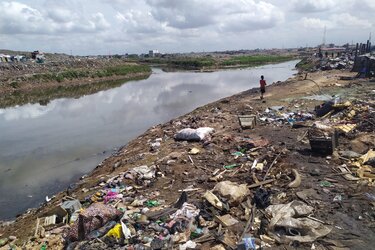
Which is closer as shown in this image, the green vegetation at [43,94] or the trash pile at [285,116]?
the trash pile at [285,116]

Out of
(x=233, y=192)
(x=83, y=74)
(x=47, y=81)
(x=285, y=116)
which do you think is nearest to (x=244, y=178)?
(x=233, y=192)

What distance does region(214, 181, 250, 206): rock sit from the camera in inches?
230

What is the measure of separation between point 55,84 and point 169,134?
30223mm

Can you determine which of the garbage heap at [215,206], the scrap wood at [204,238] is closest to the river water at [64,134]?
the garbage heap at [215,206]

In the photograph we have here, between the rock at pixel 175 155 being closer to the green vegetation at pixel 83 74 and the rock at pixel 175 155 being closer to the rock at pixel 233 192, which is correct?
the rock at pixel 233 192

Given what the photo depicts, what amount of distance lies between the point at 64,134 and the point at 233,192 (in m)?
12.6

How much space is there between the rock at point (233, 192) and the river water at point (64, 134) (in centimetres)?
562

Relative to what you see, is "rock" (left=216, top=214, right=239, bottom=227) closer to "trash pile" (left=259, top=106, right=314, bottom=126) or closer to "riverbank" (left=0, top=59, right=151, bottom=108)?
"trash pile" (left=259, top=106, right=314, bottom=126)

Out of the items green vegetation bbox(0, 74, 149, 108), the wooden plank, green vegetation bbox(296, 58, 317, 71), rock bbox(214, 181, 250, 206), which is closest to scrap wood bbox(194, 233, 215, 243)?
rock bbox(214, 181, 250, 206)

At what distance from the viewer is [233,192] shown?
593cm

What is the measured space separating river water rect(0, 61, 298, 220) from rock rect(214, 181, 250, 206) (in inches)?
221

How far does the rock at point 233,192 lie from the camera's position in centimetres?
584

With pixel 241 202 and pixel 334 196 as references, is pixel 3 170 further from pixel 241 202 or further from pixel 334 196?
pixel 334 196

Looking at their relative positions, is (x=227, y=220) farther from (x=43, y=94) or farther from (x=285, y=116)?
(x=43, y=94)
